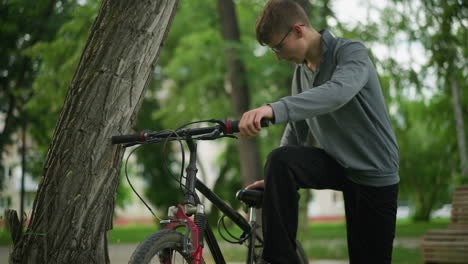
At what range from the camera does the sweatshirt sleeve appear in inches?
113

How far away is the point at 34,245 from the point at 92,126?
2.48ft

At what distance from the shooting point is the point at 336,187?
3.54m

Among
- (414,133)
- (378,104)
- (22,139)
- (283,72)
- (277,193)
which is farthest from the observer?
(414,133)

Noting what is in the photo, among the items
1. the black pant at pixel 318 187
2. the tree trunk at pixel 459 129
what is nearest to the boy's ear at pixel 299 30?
the black pant at pixel 318 187

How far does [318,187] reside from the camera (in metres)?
3.44

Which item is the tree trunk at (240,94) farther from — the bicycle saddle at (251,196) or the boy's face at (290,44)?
the boy's face at (290,44)

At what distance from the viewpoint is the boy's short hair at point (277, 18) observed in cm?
331

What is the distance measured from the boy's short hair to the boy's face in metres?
0.03

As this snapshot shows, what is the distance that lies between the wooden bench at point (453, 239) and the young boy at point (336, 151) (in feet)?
11.8

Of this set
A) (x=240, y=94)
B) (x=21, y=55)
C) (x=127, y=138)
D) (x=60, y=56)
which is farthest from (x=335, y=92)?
(x=21, y=55)

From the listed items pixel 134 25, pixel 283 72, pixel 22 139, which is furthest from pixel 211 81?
pixel 134 25

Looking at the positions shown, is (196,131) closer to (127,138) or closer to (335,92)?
(127,138)

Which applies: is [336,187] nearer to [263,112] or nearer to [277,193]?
[277,193]

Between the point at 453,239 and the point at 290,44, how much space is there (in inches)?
176
